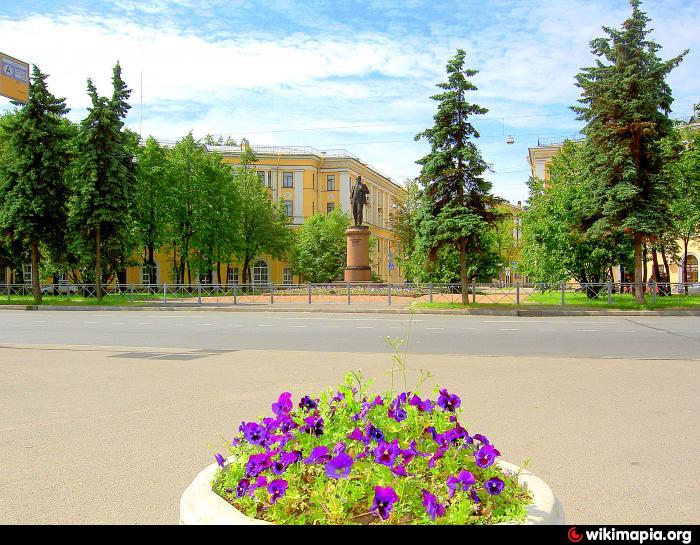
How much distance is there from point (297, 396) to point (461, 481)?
537 centimetres

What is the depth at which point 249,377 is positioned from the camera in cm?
971

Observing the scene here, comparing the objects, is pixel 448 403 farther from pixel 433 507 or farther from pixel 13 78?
pixel 13 78

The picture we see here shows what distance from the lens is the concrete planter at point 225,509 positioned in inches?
109

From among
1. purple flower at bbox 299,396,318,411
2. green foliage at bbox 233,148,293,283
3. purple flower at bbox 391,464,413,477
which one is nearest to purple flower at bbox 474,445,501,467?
purple flower at bbox 391,464,413,477

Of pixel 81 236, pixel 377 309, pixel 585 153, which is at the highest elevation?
pixel 585 153

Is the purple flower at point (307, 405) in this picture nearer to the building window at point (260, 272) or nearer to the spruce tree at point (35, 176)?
the spruce tree at point (35, 176)

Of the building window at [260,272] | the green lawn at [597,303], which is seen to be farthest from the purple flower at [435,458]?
the building window at [260,272]

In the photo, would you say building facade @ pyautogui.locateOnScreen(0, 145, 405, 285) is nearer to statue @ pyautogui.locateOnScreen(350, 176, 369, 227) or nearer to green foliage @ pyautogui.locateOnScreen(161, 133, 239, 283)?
green foliage @ pyautogui.locateOnScreen(161, 133, 239, 283)

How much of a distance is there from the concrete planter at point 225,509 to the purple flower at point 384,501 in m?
0.47

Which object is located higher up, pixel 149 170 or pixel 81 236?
pixel 149 170

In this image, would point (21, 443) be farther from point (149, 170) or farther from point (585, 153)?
point (149, 170)

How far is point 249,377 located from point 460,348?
5.51 meters

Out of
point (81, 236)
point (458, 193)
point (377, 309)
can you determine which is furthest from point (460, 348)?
point (81, 236)
